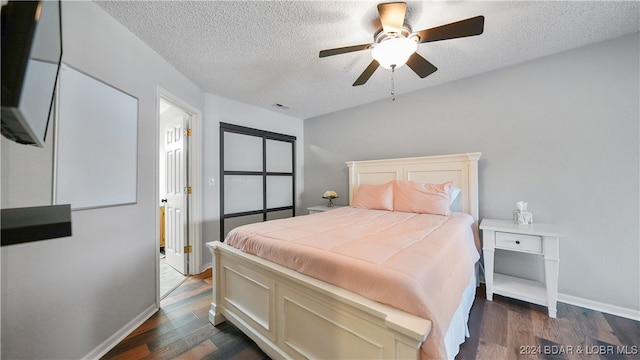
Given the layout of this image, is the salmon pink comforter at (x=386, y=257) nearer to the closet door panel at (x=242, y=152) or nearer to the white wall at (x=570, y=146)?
the white wall at (x=570, y=146)

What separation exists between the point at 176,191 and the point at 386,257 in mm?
2899

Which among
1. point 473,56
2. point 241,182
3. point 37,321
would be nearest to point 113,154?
point 37,321

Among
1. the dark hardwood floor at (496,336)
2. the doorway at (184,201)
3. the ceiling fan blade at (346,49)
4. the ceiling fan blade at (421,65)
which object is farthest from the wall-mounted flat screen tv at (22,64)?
the doorway at (184,201)

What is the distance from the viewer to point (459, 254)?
5.01ft

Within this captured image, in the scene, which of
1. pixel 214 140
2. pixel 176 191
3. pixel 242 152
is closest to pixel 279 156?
pixel 242 152

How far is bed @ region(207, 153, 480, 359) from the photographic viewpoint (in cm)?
91

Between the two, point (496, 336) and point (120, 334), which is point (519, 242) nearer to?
point (496, 336)

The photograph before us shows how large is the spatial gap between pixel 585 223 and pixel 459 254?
1.55 m

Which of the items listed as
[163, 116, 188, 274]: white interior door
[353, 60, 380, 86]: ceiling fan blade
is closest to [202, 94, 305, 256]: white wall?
[163, 116, 188, 274]: white interior door

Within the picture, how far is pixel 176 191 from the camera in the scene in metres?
2.98

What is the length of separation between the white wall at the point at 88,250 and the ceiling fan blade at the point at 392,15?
1.95 meters

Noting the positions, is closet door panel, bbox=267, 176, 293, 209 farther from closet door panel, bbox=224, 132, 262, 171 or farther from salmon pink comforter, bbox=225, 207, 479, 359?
salmon pink comforter, bbox=225, 207, 479, 359

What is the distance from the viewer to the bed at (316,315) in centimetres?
91

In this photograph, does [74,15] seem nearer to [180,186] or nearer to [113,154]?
[113,154]
